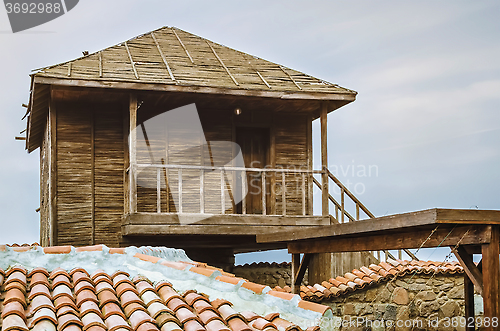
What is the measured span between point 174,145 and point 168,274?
6703 mm

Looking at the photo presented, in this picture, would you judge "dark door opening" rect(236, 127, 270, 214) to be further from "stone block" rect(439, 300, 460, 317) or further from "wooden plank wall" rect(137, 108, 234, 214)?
"stone block" rect(439, 300, 460, 317)

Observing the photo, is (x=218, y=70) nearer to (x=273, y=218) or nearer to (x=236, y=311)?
(x=273, y=218)

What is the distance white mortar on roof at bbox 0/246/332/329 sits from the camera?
5340 millimetres

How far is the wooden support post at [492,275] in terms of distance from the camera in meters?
5.26

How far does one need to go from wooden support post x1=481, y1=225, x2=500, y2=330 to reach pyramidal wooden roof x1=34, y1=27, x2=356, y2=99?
6829 mm

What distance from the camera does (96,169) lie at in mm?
11938

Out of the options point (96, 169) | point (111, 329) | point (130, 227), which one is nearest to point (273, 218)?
point (130, 227)

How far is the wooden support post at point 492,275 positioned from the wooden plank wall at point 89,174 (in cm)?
816

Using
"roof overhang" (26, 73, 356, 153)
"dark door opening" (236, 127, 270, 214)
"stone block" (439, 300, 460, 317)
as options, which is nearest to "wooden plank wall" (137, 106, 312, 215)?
"dark door opening" (236, 127, 270, 214)

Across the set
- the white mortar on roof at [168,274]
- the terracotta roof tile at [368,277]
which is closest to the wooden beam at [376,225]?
the white mortar on roof at [168,274]

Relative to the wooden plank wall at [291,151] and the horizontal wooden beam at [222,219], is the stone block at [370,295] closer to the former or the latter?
the horizontal wooden beam at [222,219]

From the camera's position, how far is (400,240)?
646 centimetres

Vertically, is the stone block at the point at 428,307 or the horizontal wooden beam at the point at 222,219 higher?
the horizontal wooden beam at the point at 222,219

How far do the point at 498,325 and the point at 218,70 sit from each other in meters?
8.50
